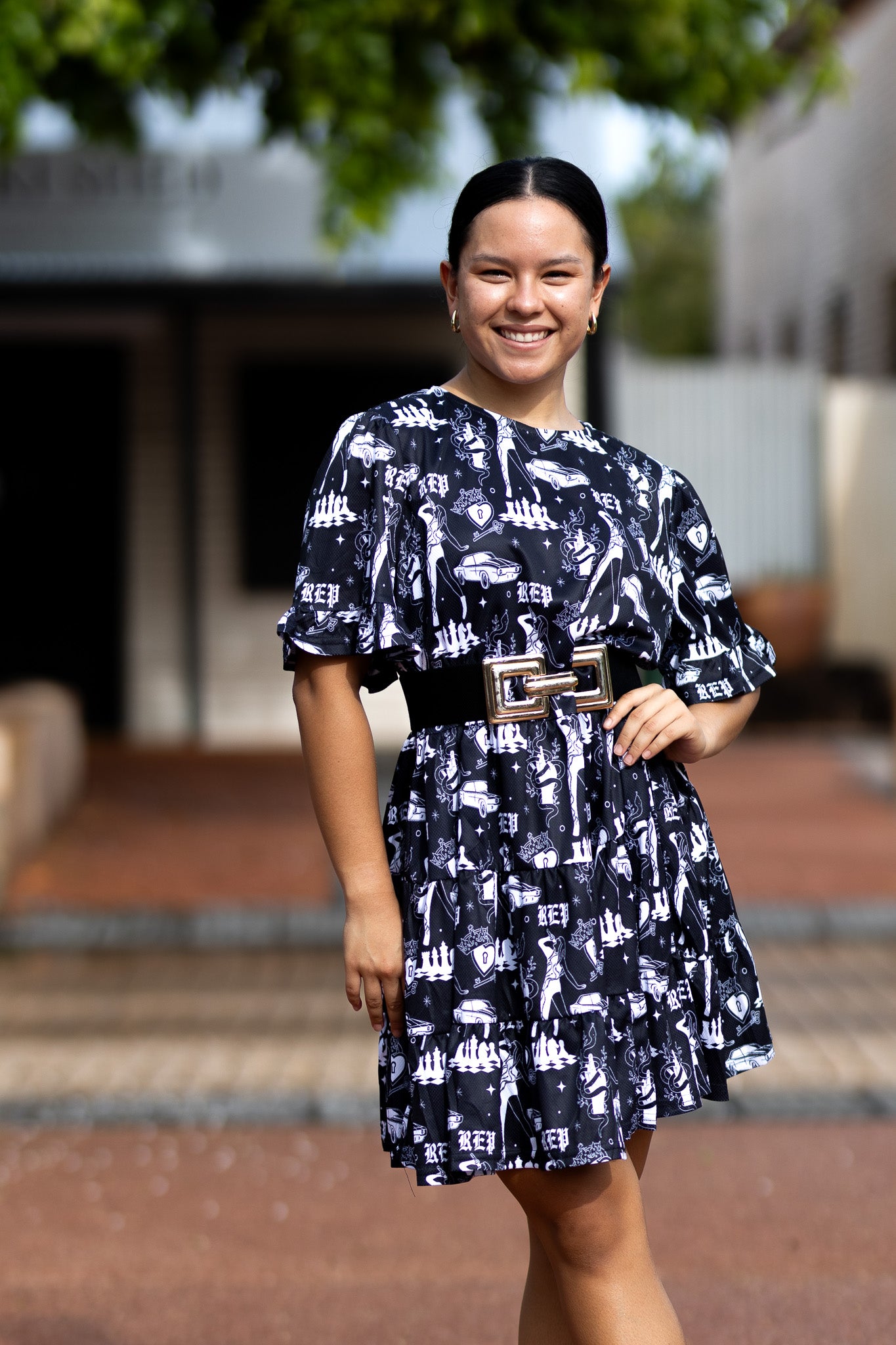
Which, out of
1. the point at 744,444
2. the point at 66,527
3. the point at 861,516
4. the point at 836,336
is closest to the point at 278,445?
the point at 66,527

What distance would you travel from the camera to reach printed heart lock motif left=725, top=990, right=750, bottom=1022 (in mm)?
2660

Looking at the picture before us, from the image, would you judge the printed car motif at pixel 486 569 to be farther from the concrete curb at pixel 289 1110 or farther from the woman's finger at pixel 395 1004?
the concrete curb at pixel 289 1110

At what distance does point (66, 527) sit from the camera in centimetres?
1388

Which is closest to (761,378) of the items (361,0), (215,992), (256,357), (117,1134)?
(256,357)

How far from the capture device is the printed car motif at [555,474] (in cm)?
256

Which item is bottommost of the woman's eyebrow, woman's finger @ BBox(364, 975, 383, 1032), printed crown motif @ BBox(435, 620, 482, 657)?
woman's finger @ BBox(364, 975, 383, 1032)

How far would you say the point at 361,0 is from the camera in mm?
7559

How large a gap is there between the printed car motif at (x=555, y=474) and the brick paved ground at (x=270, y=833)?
541 cm

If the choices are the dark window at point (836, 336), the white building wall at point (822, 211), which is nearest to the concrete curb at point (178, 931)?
the white building wall at point (822, 211)

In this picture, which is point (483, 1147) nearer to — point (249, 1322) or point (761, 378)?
point (249, 1322)

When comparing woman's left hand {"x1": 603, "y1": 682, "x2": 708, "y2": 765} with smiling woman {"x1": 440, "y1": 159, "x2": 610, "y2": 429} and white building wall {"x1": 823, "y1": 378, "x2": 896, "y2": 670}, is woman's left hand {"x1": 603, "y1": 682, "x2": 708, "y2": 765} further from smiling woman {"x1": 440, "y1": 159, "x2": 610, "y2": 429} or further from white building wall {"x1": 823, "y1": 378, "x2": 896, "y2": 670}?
white building wall {"x1": 823, "y1": 378, "x2": 896, "y2": 670}

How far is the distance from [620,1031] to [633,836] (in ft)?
0.87

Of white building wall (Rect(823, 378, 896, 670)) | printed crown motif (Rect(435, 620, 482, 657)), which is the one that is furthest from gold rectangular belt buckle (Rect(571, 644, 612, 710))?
white building wall (Rect(823, 378, 896, 670))

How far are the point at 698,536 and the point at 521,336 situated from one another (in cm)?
43
